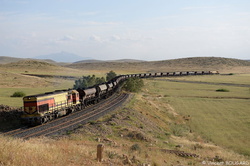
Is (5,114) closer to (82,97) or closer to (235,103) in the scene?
(82,97)

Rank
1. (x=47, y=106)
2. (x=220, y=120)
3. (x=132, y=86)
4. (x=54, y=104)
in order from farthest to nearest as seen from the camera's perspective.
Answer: (x=132, y=86) → (x=220, y=120) → (x=54, y=104) → (x=47, y=106)

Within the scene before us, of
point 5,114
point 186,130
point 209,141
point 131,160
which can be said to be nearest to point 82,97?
point 5,114

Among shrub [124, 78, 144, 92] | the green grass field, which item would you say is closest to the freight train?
the green grass field

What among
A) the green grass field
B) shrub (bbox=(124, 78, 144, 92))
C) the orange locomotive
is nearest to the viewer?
the orange locomotive

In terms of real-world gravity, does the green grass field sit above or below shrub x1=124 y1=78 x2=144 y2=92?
below

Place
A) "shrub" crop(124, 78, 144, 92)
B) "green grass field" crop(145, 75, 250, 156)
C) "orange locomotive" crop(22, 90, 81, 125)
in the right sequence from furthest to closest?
1. "shrub" crop(124, 78, 144, 92)
2. "green grass field" crop(145, 75, 250, 156)
3. "orange locomotive" crop(22, 90, 81, 125)

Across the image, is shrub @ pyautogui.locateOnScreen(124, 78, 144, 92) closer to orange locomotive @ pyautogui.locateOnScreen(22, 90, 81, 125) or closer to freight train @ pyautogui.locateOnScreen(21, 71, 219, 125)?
freight train @ pyautogui.locateOnScreen(21, 71, 219, 125)

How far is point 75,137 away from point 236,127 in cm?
2514

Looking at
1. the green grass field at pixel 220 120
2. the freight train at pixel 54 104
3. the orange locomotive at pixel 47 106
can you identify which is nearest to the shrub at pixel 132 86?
the green grass field at pixel 220 120

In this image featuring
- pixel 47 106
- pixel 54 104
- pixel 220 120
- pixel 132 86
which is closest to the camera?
pixel 47 106

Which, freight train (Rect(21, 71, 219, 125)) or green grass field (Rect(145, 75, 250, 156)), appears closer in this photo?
freight train (Rect(21, 71, 219, 125))

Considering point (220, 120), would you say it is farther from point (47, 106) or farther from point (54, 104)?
point (47, 106)

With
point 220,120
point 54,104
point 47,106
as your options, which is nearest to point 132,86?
point 220,120

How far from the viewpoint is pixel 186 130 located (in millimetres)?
37719
